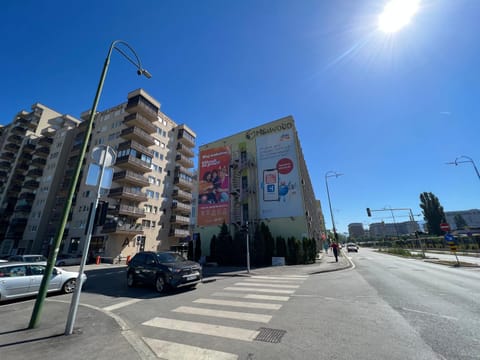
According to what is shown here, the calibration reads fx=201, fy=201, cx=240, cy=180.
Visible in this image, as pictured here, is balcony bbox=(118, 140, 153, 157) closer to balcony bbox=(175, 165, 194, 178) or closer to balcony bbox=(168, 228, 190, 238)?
balcony bbox=(175, 165, 194, 178)

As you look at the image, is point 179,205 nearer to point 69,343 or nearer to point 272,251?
point 272,251

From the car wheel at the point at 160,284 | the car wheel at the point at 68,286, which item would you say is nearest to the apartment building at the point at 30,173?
the car wheel at the point at 68,286

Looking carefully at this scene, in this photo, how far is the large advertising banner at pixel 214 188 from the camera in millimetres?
27000

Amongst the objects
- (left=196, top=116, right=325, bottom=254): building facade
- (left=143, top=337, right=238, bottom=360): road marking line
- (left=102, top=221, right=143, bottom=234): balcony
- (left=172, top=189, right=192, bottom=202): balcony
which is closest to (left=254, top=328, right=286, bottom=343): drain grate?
(left=143, top=337, right=238, bottom=360): road marking line

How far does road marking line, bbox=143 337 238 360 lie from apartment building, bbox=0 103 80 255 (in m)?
→ 45.3

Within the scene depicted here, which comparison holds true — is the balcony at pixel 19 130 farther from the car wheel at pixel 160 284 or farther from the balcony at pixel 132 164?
the car wheel at pixel 160 284

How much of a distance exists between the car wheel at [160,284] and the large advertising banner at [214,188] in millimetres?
16945

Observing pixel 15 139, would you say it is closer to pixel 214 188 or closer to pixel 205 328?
pixel 214 188

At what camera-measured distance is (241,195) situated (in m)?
26.7

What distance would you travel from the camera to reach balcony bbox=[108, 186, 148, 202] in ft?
104

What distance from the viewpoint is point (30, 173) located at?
4284 cm

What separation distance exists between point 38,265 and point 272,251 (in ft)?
59.4

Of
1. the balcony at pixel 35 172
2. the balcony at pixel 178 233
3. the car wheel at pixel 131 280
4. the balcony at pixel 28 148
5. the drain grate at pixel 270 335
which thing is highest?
the balcony at pixel 28 148

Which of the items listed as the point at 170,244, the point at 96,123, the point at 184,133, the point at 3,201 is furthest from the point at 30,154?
the point at 170,244
